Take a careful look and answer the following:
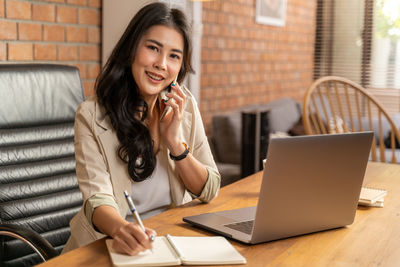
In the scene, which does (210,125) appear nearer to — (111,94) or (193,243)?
(111,94)

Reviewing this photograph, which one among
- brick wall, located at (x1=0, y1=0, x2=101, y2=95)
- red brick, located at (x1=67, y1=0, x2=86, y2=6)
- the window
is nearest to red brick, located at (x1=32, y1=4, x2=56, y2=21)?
brick wall, located at (x1=0, y1=0, x2=101, y2=95)

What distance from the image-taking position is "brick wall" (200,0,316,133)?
3.65m

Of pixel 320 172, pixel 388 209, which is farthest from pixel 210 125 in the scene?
pixel 320 172

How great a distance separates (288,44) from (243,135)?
1978 millimetres

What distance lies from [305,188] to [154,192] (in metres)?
0.57

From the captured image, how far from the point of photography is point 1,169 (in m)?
1.51

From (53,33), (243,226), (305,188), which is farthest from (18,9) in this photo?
(305,188)

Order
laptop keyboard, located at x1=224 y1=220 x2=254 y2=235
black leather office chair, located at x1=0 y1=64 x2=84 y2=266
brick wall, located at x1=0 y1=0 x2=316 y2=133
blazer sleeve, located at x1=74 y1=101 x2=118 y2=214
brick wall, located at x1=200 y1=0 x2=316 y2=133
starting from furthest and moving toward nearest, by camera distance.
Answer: brick wall, located at x1=200 y1=0 x2=316 y2=133
brick wall, located at x1=0 y1=0 x2=316 y2=133
black leather office chair, located at x1=0 y1=64 x2=84 y2=266
blazer sleeve, located at x1=74 y1=101 x2=118 y2=214
laptop keyboard, located at x1=224 y1=220 x2=254 y2=235

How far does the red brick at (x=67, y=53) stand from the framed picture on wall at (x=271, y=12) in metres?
2.18

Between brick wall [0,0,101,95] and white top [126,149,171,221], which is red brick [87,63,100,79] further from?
white top [126,149,171,221]

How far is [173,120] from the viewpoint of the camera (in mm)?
1449

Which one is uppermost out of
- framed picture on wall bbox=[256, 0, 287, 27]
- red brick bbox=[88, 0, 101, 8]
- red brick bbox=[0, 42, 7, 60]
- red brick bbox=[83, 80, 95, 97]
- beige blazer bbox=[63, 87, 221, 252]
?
framed picture on wall bbox=[256, 0, 287, 27]

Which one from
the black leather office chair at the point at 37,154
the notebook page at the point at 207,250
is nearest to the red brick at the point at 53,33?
the black leather office chair at the point at 37,154

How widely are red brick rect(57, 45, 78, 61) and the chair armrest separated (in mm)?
1208
